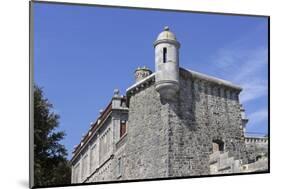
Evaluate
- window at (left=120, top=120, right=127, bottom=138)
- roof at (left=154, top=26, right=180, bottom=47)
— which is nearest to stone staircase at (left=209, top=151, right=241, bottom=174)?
window at (left=120, top=120, right=127, bottom=138)

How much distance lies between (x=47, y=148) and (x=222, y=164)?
2.30 metres

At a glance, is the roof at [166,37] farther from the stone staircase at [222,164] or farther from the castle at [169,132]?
the stone staircase at [222,164]

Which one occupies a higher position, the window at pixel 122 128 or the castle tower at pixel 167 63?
the castle tower at pixel 167 63

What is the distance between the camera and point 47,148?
6.15 m

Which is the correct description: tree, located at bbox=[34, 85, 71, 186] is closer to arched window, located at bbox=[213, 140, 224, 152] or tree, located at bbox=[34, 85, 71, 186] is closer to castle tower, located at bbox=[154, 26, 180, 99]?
castle tower, located at bbox=[154, 26, 180, 99]

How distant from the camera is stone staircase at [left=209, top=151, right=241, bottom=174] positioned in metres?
7.03

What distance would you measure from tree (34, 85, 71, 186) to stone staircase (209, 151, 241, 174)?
1879 millimetres

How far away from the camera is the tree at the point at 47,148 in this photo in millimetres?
6020

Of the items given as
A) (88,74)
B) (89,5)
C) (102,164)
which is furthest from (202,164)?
(89,5)

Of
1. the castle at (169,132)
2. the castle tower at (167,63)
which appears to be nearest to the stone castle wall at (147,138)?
the castle at (169,132)

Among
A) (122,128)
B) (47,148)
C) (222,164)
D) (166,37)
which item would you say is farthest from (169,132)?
(47,148)

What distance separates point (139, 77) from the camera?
6.64 meters

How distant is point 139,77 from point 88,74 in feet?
2.06

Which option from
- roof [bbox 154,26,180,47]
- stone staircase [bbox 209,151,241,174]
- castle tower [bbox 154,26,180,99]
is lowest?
stone staircase [bbox 209,151,241,174]
